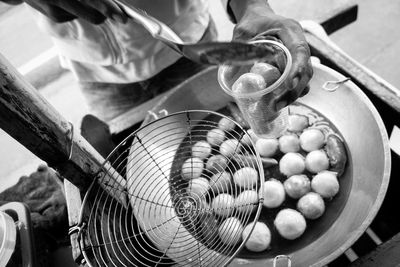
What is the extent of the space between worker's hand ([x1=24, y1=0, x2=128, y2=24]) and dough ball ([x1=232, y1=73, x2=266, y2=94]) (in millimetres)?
419

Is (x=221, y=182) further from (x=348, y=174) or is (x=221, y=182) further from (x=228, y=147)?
(x=348, y=174)

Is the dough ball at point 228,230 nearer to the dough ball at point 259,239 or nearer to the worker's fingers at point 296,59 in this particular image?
the dough ball at point 259,239

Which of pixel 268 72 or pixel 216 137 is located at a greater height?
pixel 268 72

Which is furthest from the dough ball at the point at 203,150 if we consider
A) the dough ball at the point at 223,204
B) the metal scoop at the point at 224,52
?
the metal scoop at the point at 224,52

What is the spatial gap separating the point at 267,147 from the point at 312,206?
34 cm

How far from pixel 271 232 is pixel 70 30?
1259 millimetres

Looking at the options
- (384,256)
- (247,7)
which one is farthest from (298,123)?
(384,256)

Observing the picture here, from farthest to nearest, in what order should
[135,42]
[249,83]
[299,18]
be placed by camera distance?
[299,18]
[135,42]
[249,83]

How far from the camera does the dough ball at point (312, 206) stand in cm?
135

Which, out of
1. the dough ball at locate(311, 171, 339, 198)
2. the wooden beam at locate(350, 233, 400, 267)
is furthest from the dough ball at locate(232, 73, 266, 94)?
the wooden beam at locate(350, 233, 400, 267)

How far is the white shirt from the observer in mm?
A: 1598

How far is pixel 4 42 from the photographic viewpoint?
4.31 metres

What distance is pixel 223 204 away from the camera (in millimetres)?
1392

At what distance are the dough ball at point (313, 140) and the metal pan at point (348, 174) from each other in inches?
4.2
